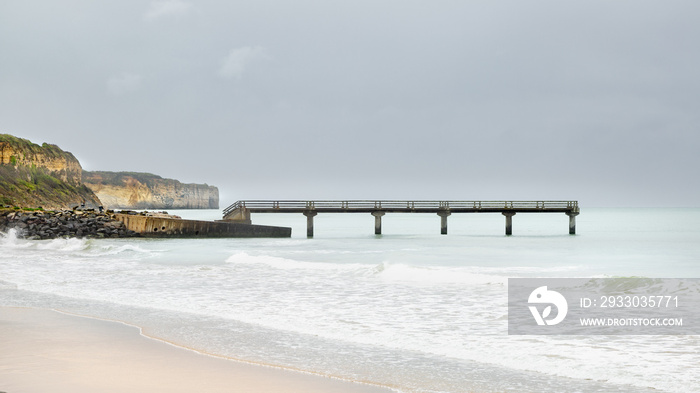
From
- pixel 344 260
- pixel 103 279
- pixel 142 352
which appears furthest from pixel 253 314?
pixel 344 260

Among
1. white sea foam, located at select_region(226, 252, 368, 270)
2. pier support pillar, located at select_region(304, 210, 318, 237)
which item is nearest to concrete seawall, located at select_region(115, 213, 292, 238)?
pier support pillar, located at select_region(304, 210, 318, 237)

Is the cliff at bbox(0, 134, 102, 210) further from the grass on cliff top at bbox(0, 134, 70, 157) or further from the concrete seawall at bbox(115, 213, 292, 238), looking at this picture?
the concrete seawall at bbox(115, 213, 292, 238)

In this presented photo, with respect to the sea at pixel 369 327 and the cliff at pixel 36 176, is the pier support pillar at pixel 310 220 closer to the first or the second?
the sea at pixel 369 327

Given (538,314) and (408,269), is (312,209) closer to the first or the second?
(408,269)

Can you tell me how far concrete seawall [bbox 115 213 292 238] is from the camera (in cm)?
4422

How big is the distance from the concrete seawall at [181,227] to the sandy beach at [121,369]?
118ft

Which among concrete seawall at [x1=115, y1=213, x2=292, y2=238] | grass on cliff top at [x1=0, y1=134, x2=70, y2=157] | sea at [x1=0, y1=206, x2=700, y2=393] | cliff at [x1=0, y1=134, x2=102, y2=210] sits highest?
grass on cliff top at [x1=0, y1=134, x2=70, y2=157]

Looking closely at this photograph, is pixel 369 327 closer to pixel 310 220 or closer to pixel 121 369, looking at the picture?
pixel 121 369

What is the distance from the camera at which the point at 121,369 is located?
264 inches

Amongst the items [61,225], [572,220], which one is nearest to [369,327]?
[61,225]

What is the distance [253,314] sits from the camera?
1113cm

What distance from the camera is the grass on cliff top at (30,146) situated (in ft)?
314

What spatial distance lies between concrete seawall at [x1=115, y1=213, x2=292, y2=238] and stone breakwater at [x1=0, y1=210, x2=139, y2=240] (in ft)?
2.28

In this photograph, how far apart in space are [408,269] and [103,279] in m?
9.08
